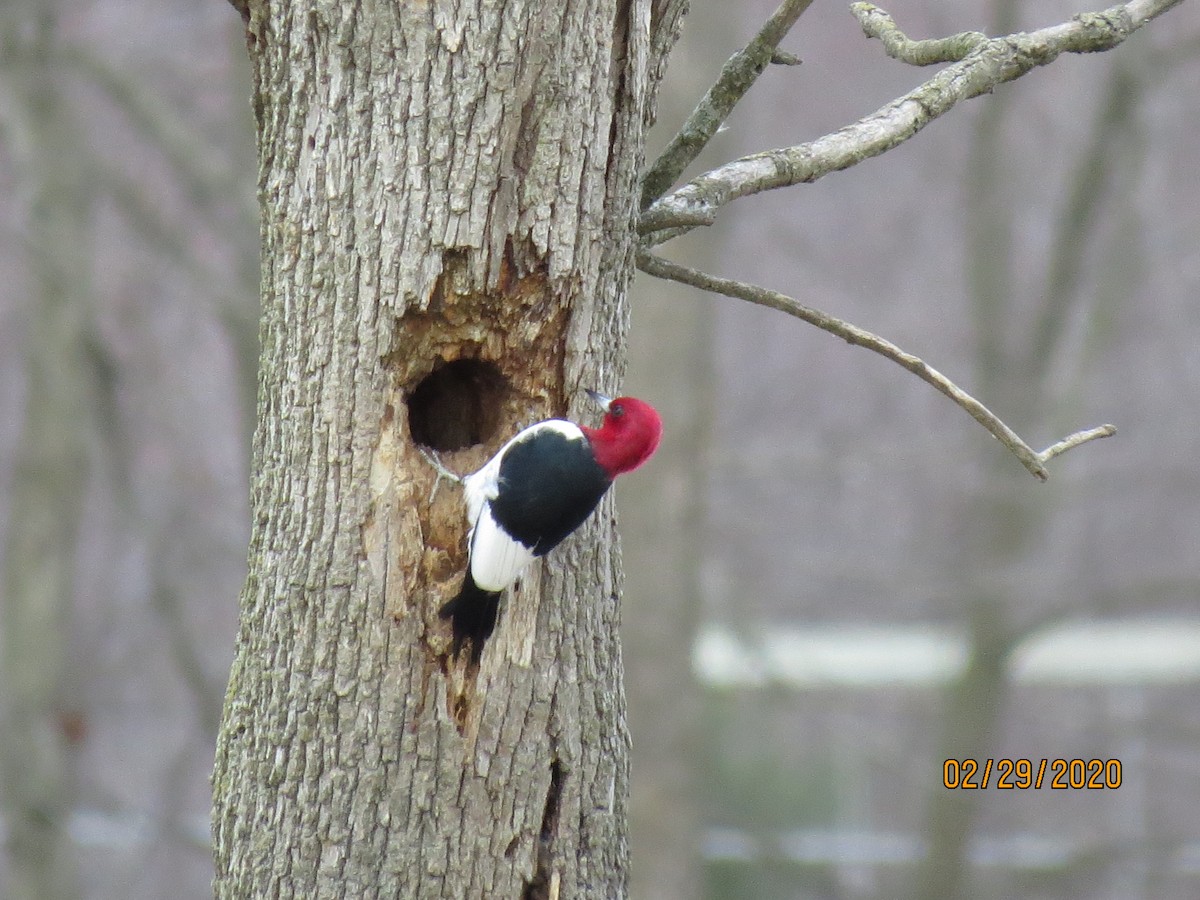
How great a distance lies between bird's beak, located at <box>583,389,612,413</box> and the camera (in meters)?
3.18

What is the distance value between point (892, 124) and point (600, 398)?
98 centimetres

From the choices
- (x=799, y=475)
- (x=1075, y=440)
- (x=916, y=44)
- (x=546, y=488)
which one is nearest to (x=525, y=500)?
(x=546, y=488)

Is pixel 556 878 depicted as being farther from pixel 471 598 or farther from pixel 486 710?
pixel 471 598

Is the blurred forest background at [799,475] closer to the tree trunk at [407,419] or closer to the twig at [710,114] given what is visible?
the twig at [710,114]

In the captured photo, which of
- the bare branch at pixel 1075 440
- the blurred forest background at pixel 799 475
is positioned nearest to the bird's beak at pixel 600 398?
the bare branch at pixel 1075 440

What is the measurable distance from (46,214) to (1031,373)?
19.9 feet

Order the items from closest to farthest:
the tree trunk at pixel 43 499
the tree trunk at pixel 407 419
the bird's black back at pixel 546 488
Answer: the tree trunk at pixel 407 419, the bird's black back at pixel 546 488, the tree trunk at pixel 43 499

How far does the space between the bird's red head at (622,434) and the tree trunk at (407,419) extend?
18 centimetres

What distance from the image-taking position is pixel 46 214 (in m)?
7.71

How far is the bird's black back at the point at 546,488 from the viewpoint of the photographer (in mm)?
3082

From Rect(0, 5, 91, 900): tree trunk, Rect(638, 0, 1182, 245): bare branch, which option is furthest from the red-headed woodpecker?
Rect(0, 5, 91, 900): tree trunk

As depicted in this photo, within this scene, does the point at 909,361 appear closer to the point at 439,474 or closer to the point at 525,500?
the point at 525,500

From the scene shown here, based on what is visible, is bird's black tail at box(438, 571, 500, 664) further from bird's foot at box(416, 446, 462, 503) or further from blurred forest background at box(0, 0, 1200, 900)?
blurred forest background at box(0, 0, 1200, 900)

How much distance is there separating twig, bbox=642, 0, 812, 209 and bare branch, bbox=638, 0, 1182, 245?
0.25ft
